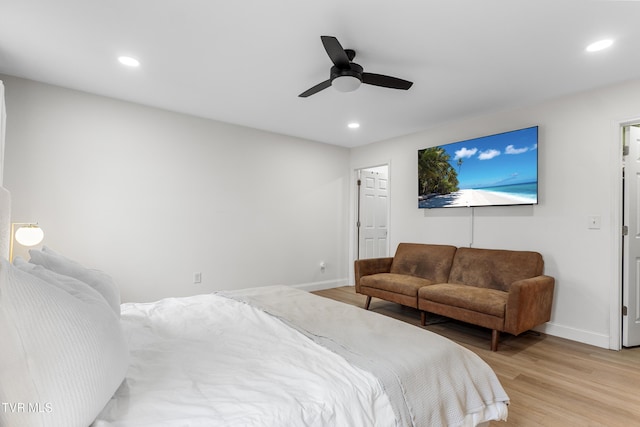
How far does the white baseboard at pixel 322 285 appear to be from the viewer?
4980 millimetres

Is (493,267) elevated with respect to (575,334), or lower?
elevated

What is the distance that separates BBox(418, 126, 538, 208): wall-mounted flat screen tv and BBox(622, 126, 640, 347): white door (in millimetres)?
716

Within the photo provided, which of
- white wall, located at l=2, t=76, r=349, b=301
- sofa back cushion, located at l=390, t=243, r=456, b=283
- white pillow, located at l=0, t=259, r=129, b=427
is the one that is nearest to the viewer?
white pillow, located at l=0, t=259, r=129, b=427

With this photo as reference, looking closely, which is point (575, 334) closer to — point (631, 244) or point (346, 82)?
point (631, 244)

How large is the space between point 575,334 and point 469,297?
3.80ft

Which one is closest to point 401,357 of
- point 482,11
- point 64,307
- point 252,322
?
point 252,322

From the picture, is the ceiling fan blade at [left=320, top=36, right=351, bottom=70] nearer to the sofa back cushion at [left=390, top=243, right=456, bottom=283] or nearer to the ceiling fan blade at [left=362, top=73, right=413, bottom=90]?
the ceiling fan blade at [left=362, top=73, right=413, bottom=90]

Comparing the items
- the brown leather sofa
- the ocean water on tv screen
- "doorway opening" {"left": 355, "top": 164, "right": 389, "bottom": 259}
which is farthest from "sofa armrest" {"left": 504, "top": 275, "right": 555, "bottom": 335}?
"doorway opening" {"left": 355, "top": 164, "right": 389, "bottom": 259}

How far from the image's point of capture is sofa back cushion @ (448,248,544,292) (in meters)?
3.24

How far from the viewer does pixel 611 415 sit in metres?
1.89

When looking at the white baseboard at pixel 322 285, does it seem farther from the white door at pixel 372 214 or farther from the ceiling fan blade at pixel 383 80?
the ceiling fan blade at pixel 383 80

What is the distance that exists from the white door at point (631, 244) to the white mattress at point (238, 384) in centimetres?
318

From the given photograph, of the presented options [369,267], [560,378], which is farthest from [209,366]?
[369,267]

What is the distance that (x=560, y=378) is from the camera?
92.0 inches
